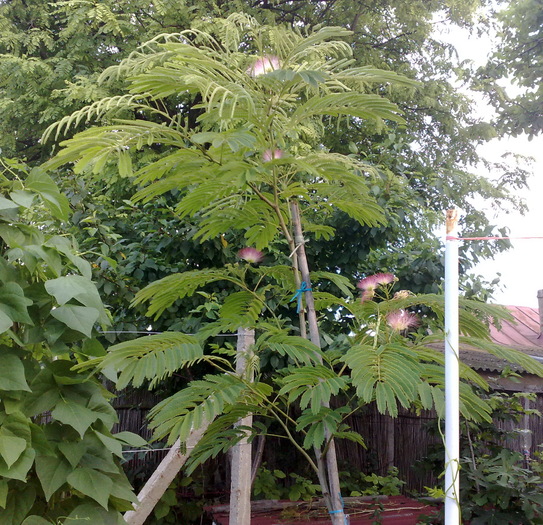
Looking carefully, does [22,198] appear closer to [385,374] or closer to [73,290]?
[73,290]

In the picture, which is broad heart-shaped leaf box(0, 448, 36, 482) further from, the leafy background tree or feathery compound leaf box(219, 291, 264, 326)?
the leafy background tree

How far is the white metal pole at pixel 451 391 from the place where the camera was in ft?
4.64

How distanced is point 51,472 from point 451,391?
922mm

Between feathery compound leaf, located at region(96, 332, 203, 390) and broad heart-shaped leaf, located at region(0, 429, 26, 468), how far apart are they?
0.23 m

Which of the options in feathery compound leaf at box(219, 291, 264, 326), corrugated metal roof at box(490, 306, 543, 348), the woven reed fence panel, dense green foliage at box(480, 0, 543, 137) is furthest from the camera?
dense green foliage at box(480, 0, 543, 137)

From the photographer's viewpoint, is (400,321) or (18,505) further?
(400,321)

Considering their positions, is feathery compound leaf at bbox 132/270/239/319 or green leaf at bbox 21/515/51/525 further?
feathery compound leaf at bbox 132/270/239/319

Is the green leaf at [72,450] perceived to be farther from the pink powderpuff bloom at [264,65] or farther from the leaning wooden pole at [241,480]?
the leaning wooden pole at [241,480]

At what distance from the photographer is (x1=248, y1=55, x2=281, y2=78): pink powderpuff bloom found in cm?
166

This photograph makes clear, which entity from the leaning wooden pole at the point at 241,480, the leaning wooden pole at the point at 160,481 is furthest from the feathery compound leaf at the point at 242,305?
the leaning wooden pole at the point at 160,481

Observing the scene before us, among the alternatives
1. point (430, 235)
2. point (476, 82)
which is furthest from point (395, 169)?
point (476, 82)

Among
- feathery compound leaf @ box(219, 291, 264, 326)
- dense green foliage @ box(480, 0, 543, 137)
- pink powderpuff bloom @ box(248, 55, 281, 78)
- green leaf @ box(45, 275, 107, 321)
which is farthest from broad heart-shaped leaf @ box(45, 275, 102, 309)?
dense green foliage @ box(480, 0, 543, 137)

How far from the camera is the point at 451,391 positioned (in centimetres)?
141

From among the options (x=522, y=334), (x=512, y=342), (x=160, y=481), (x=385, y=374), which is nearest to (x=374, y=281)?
(x=385, y=374)
